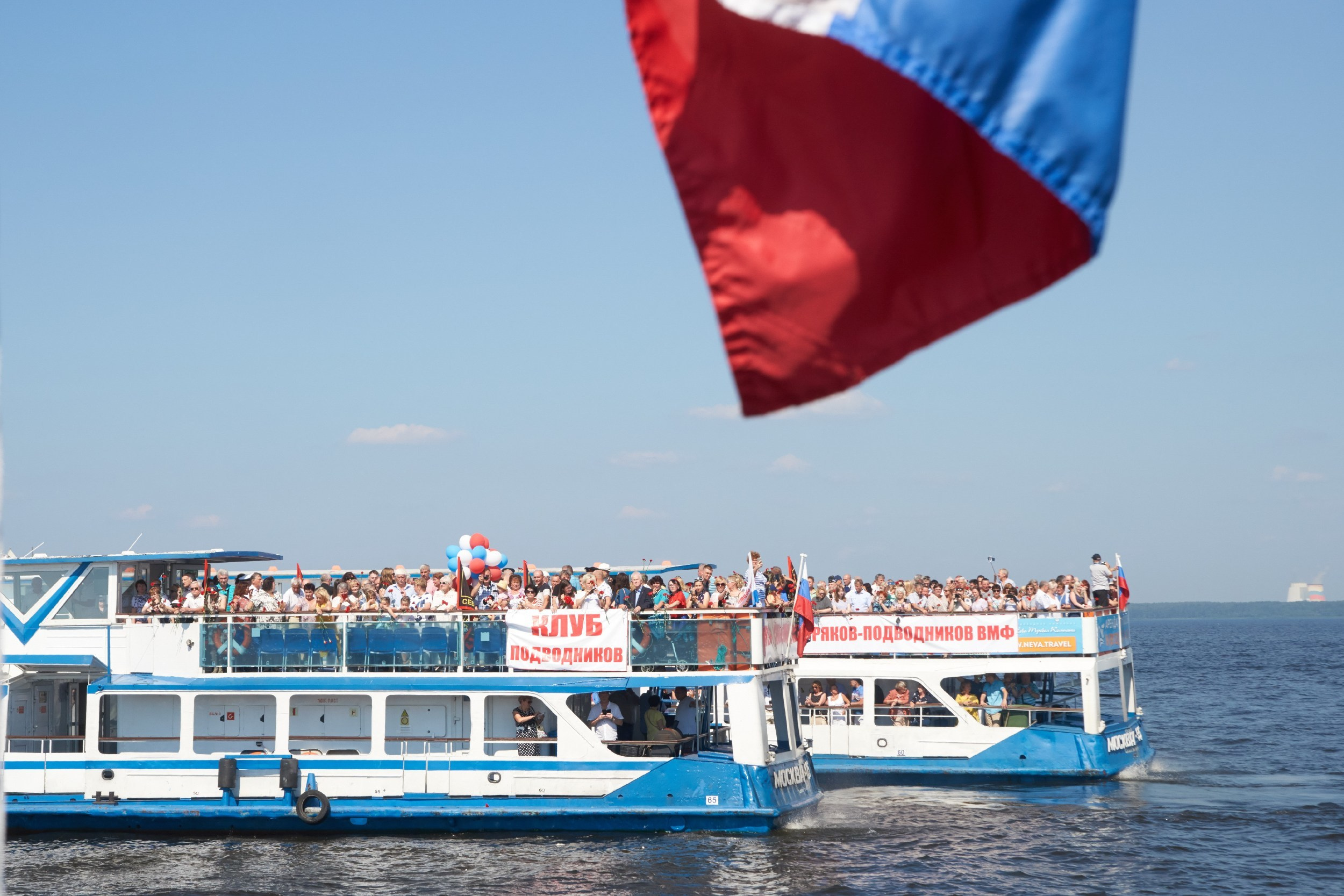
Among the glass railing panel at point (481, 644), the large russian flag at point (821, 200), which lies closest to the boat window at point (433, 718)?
the glass railing panel at point (481, 644)

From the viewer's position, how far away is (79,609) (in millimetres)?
24703

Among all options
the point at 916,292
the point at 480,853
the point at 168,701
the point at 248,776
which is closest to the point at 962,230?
the point at 916,292

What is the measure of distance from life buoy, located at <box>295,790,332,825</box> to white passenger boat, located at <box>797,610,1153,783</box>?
10633 mm

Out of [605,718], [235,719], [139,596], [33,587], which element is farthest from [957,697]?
[33,587]

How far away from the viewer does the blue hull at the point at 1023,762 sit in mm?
27969

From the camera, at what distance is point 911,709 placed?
95.3 feet

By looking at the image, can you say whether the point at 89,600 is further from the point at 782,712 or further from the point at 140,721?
the point at 782,712

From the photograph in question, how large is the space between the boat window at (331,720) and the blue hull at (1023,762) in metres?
10.1

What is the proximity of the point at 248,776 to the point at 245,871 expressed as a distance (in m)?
2.60

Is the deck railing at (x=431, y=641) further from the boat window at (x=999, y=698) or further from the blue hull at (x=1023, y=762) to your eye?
the boat window at (x=999, y=698)

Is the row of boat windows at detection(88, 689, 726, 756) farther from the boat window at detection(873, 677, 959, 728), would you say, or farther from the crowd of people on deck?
the boat window at detection(873, 677, 959, 728)

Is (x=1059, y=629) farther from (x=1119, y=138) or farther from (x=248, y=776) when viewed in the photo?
(x=1119, y=138)

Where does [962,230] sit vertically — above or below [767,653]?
above

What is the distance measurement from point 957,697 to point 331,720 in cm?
1258
